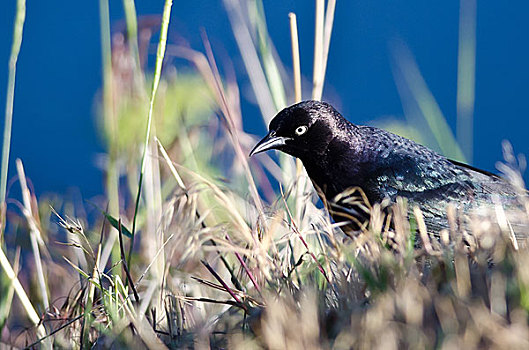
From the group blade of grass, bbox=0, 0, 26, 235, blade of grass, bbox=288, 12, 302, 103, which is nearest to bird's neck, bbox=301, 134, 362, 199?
blade of grass, bbox=288, 12, 302, 103

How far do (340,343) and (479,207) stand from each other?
978 millimetres

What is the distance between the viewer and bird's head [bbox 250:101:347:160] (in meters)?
1.69

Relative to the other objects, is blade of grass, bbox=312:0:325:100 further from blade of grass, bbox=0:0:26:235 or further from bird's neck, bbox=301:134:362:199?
blade of grass, bbox=0:0:26:235

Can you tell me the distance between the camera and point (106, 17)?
1593 mm

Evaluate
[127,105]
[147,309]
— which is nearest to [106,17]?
[127,105]

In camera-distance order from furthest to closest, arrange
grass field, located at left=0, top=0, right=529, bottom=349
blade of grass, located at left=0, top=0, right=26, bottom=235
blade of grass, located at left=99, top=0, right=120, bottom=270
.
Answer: blade of grass, located at left=99, top=0, right=120, bottom=270 < blade of grass, located at left=0, top=0, right=26, bottom=235 < grass field, located at left=0, top=0, right=529, bottom=349

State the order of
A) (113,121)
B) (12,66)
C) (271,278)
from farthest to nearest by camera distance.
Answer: (113,121) < (12,66) < (271,278)

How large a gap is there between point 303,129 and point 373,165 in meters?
0.19

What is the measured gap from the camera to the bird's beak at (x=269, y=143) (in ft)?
5.55

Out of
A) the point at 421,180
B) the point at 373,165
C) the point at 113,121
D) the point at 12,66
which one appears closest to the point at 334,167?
the point at 373,165

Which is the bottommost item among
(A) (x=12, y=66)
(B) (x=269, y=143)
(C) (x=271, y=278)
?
(C) (x=271, y=278)

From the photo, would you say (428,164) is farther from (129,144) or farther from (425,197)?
(129,144)

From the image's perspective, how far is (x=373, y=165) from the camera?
170 centimetres

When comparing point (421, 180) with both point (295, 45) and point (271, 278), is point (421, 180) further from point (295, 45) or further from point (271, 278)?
point (271, 278)
